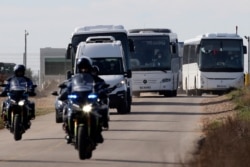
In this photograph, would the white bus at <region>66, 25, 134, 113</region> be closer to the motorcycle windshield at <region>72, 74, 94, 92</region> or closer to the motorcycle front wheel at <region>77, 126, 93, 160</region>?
the motorcycle windshield at <region>72, 74, 94, 92</region>

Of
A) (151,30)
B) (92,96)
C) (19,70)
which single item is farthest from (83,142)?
(151,30)

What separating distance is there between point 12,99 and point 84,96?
507 cm

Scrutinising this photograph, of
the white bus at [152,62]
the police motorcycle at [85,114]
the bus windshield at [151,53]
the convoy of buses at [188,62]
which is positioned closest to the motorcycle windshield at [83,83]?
the police motorcycle at [85,114]

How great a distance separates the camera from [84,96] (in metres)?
18.8

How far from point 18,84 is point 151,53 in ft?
99.0

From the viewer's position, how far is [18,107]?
23.3 meters

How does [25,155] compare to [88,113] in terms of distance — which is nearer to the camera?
[88,113]

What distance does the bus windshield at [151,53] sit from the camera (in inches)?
2095

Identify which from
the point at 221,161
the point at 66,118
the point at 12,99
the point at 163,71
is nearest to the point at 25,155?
the point at 12,99

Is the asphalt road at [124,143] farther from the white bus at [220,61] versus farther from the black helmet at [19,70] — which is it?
the white bus at [220,61]

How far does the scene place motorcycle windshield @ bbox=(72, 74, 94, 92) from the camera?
61.9ft

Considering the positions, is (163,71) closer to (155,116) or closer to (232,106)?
(232,106)

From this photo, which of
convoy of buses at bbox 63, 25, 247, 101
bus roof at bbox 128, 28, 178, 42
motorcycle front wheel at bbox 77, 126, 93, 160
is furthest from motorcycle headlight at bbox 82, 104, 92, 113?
bus roof at bbox 128, 28, 178, 42

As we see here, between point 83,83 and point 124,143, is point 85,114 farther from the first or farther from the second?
point 124,143
